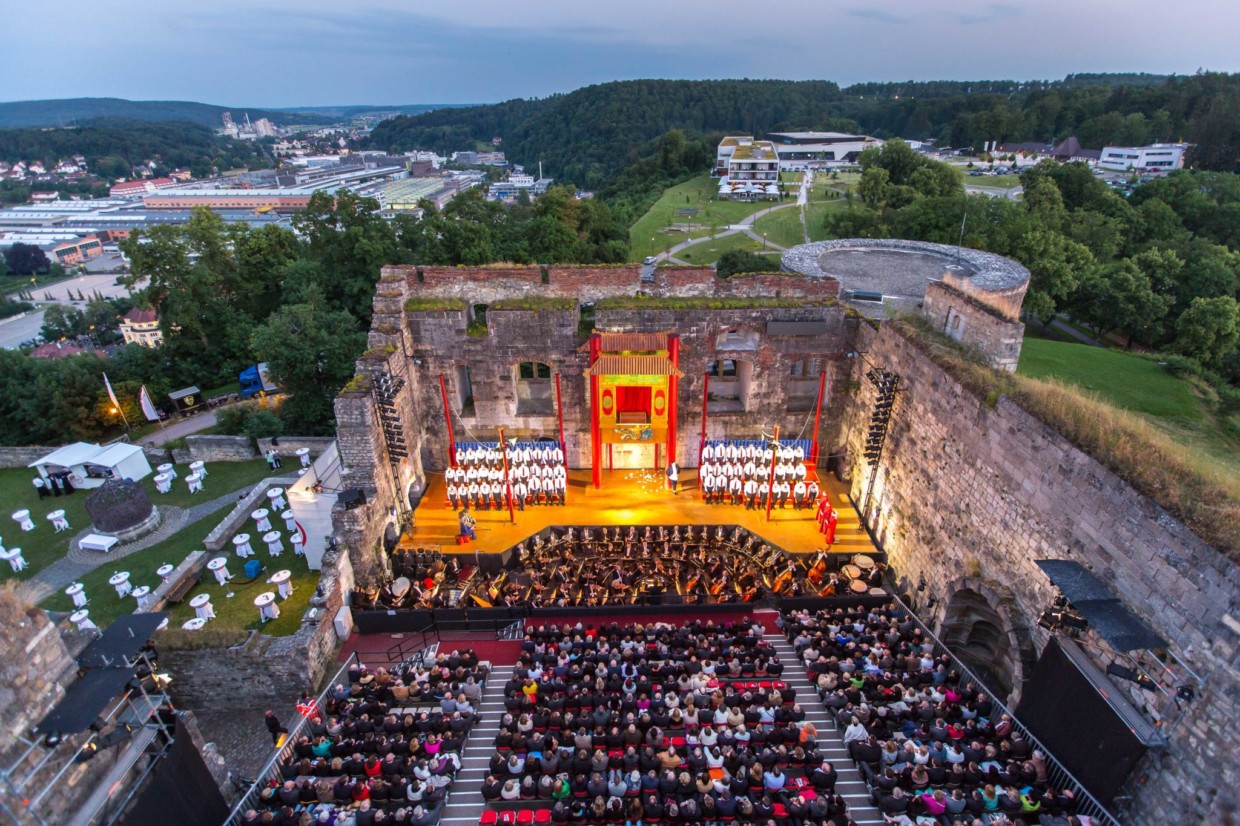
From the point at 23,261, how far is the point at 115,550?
117 meters

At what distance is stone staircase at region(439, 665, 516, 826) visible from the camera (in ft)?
34.9

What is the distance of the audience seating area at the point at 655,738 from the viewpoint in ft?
33.1

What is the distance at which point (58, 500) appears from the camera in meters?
23.4

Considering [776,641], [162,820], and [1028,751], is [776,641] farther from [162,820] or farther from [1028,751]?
[162,820]

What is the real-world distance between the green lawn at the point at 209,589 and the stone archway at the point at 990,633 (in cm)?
1698

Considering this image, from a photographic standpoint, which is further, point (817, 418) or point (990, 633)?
point (817, 418)

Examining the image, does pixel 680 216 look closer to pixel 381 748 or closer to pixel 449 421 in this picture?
pixel 449 421

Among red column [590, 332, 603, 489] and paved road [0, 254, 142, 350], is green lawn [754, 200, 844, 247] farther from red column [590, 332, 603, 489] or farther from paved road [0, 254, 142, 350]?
paved road [0, 254, 142, 350]

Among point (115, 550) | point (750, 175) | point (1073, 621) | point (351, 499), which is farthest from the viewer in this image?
point (750, 175)

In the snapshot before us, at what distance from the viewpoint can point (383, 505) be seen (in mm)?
17453

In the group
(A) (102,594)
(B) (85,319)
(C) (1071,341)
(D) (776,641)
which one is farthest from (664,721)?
(B) (85,319)

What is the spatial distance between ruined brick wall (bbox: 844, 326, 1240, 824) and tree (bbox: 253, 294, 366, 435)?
2209cm

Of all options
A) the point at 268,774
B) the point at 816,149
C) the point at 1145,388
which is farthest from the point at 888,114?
the point at 268,774

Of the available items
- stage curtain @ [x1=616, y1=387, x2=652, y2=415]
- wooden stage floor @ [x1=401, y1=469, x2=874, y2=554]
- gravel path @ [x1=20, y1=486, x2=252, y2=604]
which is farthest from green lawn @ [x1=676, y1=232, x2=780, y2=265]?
gravel path @ [x1=20, y1=486, x2=252, y2=604]
